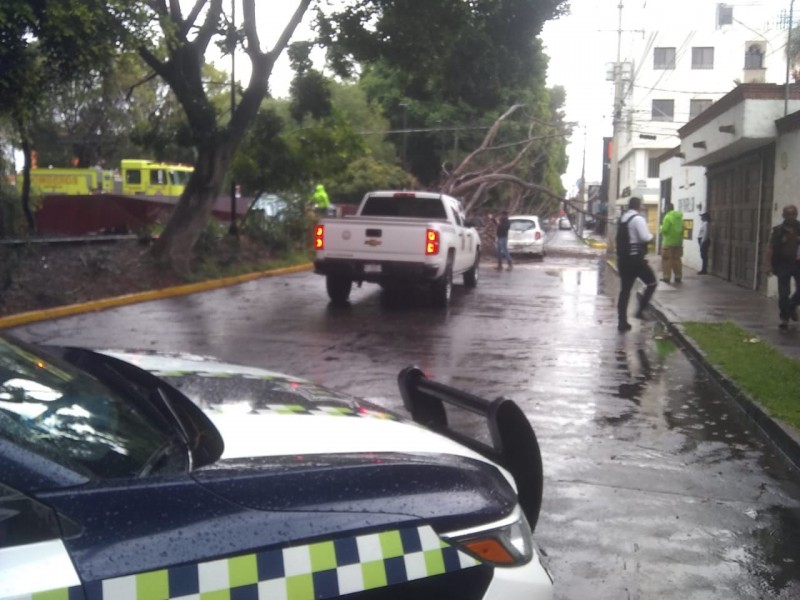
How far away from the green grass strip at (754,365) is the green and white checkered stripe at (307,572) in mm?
5399

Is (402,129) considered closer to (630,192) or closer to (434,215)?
(630,192)

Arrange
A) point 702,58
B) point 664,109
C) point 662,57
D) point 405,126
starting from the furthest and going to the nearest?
point 664,109, point 662,57, point 702,58, point 405,126

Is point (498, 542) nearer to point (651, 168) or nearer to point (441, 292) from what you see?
point (441, 292)

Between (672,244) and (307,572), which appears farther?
(672,244)

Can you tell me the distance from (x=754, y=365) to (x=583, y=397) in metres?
2.16

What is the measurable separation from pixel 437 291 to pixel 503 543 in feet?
44.3

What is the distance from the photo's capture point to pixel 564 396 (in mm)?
8883

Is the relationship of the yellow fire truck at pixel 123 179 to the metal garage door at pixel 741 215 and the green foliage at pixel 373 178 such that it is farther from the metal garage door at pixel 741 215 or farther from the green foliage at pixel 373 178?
the metal garage door at pixel 741 215

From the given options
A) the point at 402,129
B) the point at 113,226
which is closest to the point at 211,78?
the point at 402,129

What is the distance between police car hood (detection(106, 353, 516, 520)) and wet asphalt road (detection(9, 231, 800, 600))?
1.85 m

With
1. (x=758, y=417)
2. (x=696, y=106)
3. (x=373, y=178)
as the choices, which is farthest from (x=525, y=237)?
(x=696, y=106)

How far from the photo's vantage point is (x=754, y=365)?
9844mm

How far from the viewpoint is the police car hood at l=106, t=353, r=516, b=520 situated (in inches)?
96.6

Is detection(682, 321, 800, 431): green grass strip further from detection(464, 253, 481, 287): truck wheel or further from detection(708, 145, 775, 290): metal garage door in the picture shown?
detection(464, 253, 481, 287): truck wheel
